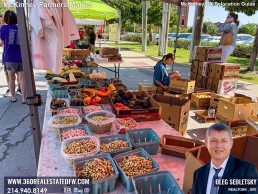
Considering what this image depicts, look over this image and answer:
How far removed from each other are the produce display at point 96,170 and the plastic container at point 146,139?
408 millimetres

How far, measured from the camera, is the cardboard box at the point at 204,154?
1.61 meters

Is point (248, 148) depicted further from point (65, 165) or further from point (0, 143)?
point (0, 143)

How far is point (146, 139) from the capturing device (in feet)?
7.86

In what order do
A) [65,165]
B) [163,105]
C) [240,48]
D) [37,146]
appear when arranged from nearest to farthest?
[65,165] < [37,146] < [163,105] < [240,48]

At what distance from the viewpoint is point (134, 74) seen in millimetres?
10633

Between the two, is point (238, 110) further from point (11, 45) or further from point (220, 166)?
point (11, 45)

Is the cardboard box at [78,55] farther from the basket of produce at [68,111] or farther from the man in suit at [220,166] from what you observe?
the man in suit at [220,166]

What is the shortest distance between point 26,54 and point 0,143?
2498mm

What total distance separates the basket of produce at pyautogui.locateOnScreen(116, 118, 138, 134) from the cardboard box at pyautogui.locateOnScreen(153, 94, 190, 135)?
113 centimetres

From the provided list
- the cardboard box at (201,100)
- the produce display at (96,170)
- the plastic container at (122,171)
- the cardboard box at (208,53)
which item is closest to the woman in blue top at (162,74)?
the cardboard box at (201,100)

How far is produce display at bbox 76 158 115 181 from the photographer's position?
5.46 ft

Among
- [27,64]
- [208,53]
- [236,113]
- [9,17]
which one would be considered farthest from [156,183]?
[208,53]

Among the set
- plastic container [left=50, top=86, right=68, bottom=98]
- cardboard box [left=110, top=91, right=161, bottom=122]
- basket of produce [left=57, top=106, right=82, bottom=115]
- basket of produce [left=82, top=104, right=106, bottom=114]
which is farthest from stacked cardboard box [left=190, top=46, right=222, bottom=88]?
basket of produce [left=57, top=106, right=82, bottom=115]

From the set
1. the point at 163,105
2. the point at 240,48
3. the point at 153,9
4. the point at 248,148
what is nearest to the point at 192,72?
the point at 163,105
